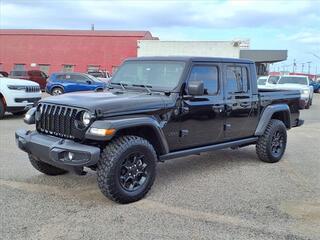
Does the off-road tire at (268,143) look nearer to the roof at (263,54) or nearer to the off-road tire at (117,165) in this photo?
the off-road tire at (117,165)

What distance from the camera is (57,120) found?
542cm

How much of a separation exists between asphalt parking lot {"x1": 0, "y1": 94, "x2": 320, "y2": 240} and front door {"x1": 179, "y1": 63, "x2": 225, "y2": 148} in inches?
25.5

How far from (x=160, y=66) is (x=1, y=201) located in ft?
9.28

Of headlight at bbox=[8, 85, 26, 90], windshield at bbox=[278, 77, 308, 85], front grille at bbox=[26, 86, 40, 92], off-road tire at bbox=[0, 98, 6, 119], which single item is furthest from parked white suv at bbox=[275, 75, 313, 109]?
off-road tire at bbox=[0, 98, 6, 119]

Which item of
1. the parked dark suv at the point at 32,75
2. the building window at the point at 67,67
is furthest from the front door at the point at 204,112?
the building window at the point at 67,67

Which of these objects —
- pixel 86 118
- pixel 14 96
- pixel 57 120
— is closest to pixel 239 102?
pixel 86 118

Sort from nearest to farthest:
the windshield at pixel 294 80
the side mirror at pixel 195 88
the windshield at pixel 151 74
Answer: the side mirror at pixel 195 88
the windshield at pixel 151 74
the windshield at pixel 294 80

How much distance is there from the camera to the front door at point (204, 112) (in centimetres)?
612

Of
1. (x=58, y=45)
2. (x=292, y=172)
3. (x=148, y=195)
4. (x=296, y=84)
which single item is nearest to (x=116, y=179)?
(x=148, y=195)

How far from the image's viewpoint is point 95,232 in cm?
441

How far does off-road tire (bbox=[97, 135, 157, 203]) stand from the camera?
16.6 ft

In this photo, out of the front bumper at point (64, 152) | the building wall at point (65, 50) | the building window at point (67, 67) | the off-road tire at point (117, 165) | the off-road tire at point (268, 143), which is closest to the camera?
the front bumper at point (64, 152)

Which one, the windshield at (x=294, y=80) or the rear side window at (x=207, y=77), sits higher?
the rear side window at (x=207, y=77)

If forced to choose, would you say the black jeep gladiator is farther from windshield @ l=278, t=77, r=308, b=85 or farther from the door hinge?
windshield @ l=278, t=77, r=308, b=85
